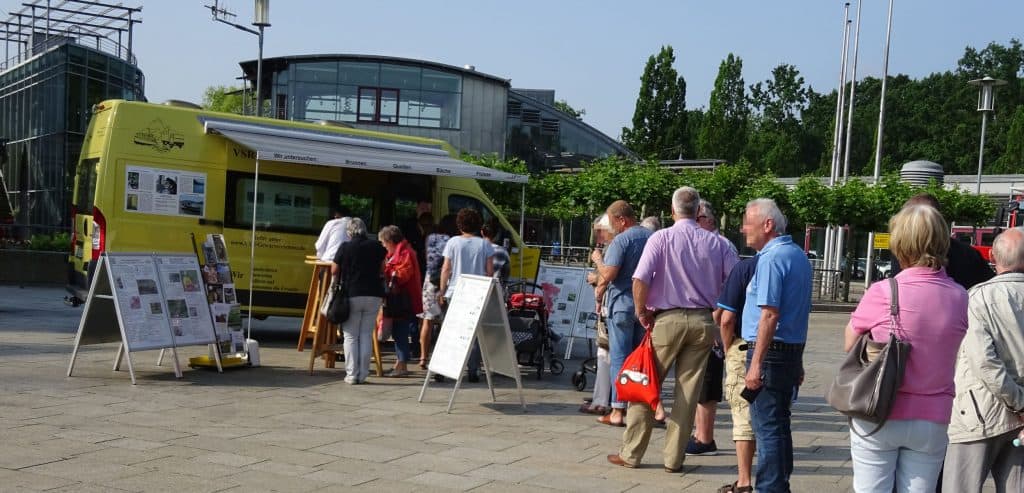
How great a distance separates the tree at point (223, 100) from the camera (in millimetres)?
79338

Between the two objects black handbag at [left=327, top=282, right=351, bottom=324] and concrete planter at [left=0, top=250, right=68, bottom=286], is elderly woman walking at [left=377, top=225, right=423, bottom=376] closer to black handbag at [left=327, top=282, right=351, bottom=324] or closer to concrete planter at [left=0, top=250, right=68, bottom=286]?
black handbag at [left=327, top=282, right=351, bottom=324]

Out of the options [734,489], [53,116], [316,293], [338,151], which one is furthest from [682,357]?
[53,116]

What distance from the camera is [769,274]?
532 cm

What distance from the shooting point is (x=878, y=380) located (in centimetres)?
386

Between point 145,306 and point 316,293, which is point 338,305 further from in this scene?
point 145,306

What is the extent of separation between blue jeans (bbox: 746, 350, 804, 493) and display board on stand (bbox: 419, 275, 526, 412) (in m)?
3.54

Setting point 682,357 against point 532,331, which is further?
point 532,331

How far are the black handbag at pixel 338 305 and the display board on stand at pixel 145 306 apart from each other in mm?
1257

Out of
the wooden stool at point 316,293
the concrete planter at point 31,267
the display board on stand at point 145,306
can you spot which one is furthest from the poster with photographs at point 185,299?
the concrete planter at point 31,267

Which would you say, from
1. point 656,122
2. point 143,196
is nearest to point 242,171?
point 143,196

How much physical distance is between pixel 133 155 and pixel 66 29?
21.9 metres

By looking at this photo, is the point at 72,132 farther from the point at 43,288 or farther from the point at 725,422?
the point at 725,422

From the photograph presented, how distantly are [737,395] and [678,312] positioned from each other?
75 cm

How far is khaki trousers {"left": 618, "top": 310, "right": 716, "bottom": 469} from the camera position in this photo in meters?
6.48
